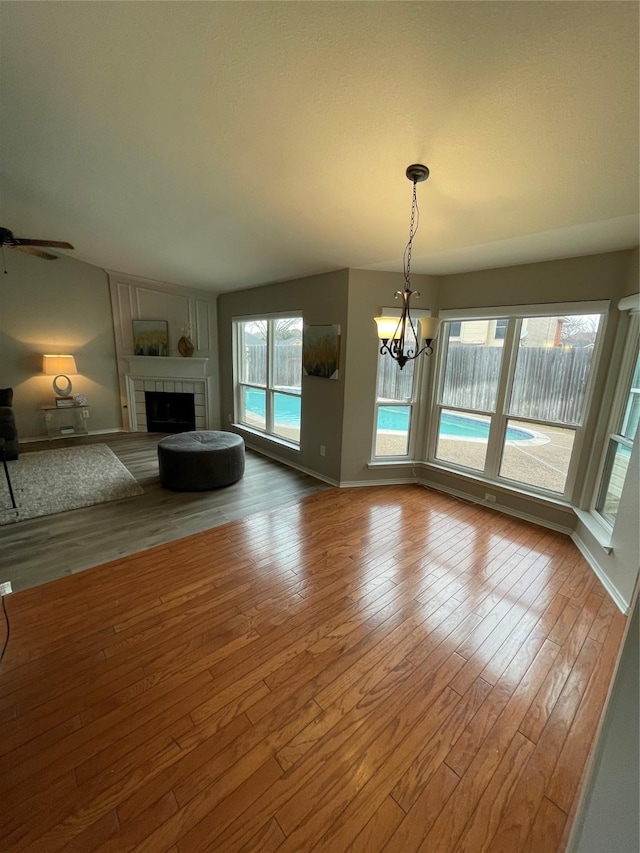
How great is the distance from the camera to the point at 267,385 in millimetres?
5348

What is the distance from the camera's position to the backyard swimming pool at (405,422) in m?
3.79

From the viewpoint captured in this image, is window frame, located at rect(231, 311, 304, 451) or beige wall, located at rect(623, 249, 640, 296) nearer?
beige wall, located at rect(623, 249, 640, 296)

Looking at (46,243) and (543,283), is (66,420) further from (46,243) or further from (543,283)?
(543,283)

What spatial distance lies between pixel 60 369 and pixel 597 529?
24.2 ft

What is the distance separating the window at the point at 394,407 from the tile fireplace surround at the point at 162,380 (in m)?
3.78

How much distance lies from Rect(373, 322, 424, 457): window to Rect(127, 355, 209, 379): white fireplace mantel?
Result: 12.4 ft

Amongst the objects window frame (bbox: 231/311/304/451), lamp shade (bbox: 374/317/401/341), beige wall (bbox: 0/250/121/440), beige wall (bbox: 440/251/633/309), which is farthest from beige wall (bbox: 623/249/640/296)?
beige wall (bbox: 0/250/121/440)

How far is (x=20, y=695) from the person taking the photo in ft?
5.23

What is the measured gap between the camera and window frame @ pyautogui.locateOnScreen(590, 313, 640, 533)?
2.72 m

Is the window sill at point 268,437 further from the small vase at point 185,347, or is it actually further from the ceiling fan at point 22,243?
the ceiling fan at point 22,243

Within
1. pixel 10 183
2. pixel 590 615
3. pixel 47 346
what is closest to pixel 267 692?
pixel 590 615

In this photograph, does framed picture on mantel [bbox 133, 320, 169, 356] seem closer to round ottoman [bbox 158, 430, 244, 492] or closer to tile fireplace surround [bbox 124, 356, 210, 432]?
tile fireplace surround [bbox 124, 356, 210, 432]

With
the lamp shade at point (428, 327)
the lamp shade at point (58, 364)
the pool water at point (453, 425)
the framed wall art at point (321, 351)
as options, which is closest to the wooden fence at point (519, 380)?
the pool water at point (453, 425)

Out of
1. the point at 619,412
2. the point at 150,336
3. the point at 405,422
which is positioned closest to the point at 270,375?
the point at 405,422
